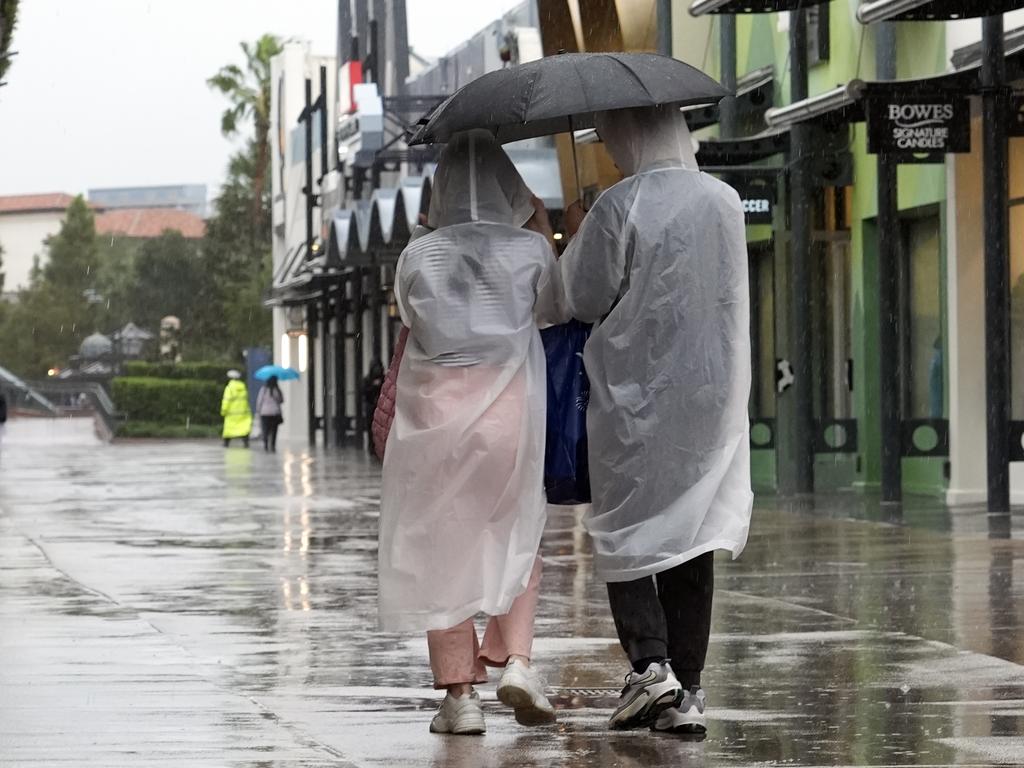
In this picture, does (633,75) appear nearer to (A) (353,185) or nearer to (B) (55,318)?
(A) (353,185)

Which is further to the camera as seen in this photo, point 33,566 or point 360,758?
point 33,566

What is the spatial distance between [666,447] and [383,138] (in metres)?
31.9

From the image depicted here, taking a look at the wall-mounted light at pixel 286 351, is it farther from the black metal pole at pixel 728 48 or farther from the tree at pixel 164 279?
the tree at pixel 164 279

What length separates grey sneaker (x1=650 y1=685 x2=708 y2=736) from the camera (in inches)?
263

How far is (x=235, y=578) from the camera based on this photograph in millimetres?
13109

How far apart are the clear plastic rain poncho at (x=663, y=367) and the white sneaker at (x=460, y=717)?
1.81ft

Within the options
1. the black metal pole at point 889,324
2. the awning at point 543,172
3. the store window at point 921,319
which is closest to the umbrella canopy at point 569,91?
the black metal pole at point 889,324

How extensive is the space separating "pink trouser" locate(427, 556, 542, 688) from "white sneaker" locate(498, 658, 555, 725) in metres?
0.10

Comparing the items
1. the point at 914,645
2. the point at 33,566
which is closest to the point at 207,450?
the point at 33,566

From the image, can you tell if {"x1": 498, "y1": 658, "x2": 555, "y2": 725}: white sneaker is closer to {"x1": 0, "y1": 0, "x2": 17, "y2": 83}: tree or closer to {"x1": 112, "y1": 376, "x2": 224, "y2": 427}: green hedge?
{"x1": 0, "y1": 0, "x2": 17, "y2": 83}: tree

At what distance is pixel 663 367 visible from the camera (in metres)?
6.91

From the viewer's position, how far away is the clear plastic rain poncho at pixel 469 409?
6.96 meters

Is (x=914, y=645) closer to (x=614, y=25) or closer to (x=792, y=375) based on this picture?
(x=792, y=375)

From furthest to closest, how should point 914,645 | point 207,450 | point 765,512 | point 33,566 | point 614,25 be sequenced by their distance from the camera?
point 207,450 < point 614,25 < point 765,512 < point 33,566 < point 914,645
